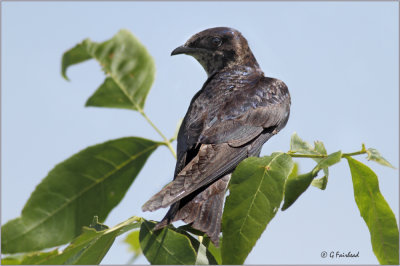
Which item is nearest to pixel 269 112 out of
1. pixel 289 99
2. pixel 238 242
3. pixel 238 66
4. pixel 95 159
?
pixel 289 99

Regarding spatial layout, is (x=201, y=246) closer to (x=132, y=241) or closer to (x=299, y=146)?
(x=299, y=146)

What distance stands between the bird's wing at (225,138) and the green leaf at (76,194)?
0.33m

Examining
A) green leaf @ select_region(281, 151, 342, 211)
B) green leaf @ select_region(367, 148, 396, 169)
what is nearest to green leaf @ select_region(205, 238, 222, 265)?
green leaf @ select_region(281, 151, 342, 211)

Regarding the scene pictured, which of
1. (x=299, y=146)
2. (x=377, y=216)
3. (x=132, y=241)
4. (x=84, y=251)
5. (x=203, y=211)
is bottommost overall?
(x=132, y=241)

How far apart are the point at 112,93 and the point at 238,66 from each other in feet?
5.58

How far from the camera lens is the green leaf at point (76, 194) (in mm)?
2814

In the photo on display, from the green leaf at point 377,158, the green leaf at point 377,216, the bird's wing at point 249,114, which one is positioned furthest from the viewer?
the bird's wing at point 249,114

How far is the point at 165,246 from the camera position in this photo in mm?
2410

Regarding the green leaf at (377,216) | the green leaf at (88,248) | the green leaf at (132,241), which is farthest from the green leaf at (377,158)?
the green leaf at (132,241)

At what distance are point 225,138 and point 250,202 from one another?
1196 mm

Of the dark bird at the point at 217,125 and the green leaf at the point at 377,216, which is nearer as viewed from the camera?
the green leaf at the point at 377,216

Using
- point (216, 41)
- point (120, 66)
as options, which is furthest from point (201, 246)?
point (216, 41)

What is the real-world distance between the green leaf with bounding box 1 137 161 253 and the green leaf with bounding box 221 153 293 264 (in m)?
0.86

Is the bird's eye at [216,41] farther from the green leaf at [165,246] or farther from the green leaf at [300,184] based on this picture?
the green leaf at [165,246]
